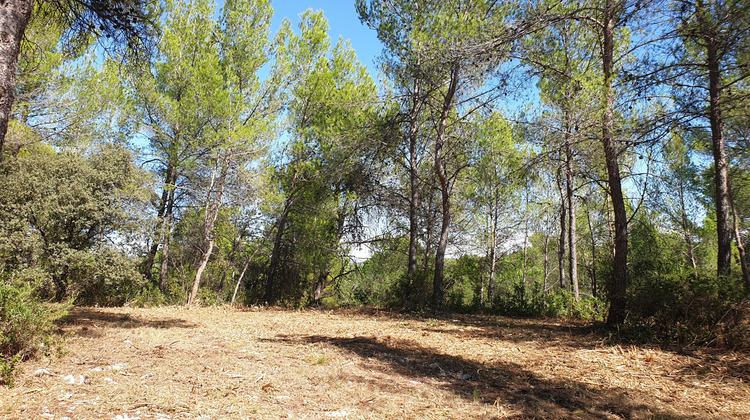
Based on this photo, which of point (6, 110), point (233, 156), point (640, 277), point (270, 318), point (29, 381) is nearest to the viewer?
point (6, 110)

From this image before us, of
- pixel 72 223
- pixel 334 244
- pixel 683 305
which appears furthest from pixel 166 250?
pixel 683 305

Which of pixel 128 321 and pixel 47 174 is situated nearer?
pixel 128 321

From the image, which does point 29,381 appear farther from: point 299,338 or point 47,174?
point 47,174

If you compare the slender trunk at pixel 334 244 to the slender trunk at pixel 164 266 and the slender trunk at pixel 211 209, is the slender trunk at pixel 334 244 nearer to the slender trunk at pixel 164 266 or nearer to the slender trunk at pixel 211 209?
the slender trunk at pixel 211 209

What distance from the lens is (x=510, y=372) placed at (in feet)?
13.7

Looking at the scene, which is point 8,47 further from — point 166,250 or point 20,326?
point 166,250

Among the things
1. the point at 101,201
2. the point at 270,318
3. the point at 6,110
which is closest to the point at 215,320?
the point at 270,318

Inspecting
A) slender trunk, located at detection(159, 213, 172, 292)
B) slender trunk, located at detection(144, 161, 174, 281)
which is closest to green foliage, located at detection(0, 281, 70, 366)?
slender trunk, located at detection(144, 161, 174, 281)

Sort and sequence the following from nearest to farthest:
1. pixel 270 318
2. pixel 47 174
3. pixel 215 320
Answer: pixel 215 320 → pixel 270 318 → pixel 47 174

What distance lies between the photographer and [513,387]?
370 centimetres

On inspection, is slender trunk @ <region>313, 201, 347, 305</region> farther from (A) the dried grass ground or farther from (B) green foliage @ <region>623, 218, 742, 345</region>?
(B) green foliage @ <region>623, 218, 742, 345</region>

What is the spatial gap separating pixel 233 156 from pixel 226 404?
938 cm

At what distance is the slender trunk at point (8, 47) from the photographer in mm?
2791

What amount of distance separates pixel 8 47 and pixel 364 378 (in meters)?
3.98
